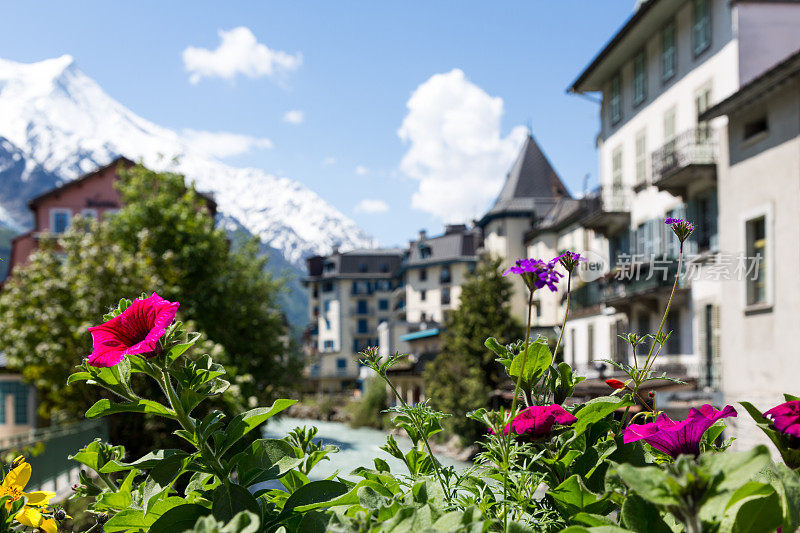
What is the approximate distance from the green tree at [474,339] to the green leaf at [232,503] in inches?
1160

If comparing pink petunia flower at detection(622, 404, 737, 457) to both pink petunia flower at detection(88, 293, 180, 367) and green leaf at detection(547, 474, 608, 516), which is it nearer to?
green leaf at detection(547, 474, 608, 516)

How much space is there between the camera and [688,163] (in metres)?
18.2

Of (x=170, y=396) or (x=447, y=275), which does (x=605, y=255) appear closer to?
(x=170, y=396)

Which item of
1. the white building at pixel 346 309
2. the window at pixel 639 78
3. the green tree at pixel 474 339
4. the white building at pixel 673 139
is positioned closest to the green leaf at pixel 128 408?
the white building at pixel 673 139

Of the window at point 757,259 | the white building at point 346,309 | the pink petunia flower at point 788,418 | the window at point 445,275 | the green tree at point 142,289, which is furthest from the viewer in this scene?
the white building at point 346,309

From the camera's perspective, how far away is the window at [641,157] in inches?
918

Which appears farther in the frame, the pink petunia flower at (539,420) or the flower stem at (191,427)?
the pink petunia flower at (539,420)

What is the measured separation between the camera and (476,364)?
31094 millimetres

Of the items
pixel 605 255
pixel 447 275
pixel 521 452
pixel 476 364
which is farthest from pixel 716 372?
pixel 447 275

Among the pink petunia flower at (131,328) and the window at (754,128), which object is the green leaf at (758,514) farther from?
the window at (754,128)

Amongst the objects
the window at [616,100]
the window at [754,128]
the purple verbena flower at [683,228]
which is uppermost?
the window at [616,100]

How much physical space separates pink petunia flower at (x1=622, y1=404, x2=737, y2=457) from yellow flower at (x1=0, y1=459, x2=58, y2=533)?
944mm

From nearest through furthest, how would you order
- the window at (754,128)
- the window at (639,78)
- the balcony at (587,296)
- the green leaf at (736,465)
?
the green leaf at (736,465) → the window at (754,128) → the window at (639,78) → the balcony at (587,296)

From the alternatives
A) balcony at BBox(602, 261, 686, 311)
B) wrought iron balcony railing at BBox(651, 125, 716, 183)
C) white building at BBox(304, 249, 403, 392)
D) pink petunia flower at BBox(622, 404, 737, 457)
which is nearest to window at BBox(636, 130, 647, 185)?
wrought iron balcony railing at BBox(651, 125, 716, 183)
